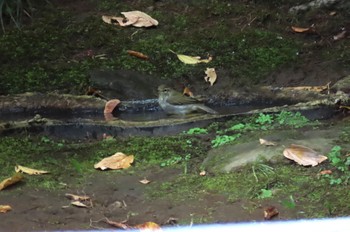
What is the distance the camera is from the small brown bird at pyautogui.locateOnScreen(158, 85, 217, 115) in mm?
5414

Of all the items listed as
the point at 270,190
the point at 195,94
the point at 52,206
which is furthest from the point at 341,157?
the point at 195,94

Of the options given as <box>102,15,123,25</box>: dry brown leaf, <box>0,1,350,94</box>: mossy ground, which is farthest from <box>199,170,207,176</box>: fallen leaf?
<box>102,15,123,25</box>: dry brown leaf

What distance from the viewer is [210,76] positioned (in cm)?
611

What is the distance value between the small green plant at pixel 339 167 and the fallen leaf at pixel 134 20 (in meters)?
3.57

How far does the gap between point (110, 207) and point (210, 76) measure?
8.86 feet

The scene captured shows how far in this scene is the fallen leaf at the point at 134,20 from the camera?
7.02 metres

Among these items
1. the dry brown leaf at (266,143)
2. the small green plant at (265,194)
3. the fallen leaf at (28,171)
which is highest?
the small green plant at (265,194)

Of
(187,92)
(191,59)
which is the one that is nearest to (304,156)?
(187,92)

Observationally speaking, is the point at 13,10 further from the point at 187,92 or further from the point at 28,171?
the point at 28,171

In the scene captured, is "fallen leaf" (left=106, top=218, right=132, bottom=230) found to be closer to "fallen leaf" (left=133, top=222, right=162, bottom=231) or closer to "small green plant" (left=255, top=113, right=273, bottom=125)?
"fallen leaf" (left=133, top=222, right=162, bottom=231)

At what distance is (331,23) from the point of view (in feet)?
23.0

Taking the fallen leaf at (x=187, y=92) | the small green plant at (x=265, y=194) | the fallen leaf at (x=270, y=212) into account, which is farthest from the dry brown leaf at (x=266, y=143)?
the fallen leaf at (x=187, y=92)

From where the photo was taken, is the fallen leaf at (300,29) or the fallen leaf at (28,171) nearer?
the fallen leaf at (28,171)

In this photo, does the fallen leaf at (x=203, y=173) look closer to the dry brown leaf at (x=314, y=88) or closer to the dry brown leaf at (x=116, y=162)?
the dry brown leaf at (x=116, y=162)
